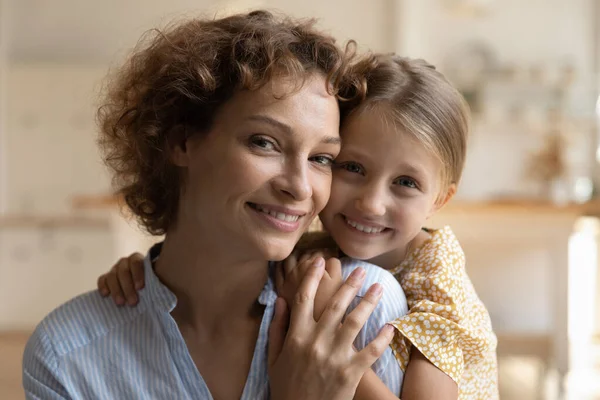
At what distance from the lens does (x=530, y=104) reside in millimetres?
6277

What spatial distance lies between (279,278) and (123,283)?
35 centimetres

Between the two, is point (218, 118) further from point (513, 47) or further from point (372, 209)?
point (513, 47)

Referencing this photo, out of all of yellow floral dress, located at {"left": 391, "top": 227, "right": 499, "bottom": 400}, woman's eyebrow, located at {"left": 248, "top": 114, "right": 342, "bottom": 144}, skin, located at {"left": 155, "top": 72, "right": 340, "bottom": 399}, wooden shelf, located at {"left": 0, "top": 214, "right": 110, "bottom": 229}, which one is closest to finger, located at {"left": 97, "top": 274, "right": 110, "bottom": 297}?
skin, located at {"left": 155, "top": 72, "right": 340, "bottom": 399}

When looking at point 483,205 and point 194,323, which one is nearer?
point 194,323

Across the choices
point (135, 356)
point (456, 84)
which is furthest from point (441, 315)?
point (456, 84)

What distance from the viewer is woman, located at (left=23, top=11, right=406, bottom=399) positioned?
1.37 metres

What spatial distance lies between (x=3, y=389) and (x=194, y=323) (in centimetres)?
290

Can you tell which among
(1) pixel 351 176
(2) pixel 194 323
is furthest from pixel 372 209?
(2) pixel 194 323

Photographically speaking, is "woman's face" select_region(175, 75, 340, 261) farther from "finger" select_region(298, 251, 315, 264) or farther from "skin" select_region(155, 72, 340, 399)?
"finger" select_region(298, 251, 315, 264)

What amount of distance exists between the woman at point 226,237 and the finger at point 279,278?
0.02 metres

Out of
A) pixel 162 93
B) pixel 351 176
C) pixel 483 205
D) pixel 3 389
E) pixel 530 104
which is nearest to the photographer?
pixel 162 93

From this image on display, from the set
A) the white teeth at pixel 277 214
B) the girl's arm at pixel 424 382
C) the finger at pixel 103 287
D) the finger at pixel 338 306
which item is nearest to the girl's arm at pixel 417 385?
the girl's arm at pixel 424 382

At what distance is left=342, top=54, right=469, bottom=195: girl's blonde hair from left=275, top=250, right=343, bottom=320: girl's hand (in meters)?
0.33

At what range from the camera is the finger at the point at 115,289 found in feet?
5.12
